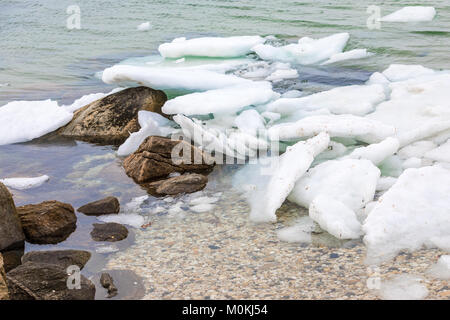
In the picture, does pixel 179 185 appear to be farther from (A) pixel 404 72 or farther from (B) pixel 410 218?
(A) pixel 404 72

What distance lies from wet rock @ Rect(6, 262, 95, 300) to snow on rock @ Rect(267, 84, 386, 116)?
3522mm

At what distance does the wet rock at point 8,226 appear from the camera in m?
3.63

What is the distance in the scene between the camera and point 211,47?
8.60m

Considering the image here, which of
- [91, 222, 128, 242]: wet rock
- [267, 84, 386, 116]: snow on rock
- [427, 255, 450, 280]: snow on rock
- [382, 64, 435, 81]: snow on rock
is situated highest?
[382, 64, 435, 81]: snow on rock

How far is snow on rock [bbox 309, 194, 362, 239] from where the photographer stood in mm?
3557

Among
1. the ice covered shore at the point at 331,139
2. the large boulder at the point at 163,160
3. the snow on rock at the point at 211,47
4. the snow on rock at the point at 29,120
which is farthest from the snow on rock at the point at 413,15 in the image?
the large boulder at the point at 163,160

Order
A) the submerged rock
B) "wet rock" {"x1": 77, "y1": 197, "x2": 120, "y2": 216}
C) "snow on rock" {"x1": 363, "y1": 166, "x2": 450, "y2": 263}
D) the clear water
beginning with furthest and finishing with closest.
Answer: the clear water, the submerged rock, "wet rock" {"x1": 77, "y1": 197, "x2": 120, "y2": 216}, "snow on rock" {"x1": 363, "y1": 166, "x2": 450, "y2": 263}

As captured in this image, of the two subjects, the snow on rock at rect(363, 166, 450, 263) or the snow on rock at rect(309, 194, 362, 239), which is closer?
the snow on rock at rect(363, 166, 450, 263)

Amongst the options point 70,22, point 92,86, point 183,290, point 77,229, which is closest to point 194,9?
point 70,22

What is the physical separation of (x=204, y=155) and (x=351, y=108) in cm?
188

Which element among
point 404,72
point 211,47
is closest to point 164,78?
point 211,47

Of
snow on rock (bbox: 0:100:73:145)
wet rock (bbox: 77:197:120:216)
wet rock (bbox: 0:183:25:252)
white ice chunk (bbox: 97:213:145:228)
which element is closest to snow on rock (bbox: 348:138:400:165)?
white ice chunk (bbox: 97:213:145:228)

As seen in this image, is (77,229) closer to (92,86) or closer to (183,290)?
(183,290)

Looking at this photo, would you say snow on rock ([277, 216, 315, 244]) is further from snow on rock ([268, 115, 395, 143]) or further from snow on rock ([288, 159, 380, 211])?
snow on rock ([268, 115, 395, 143])
